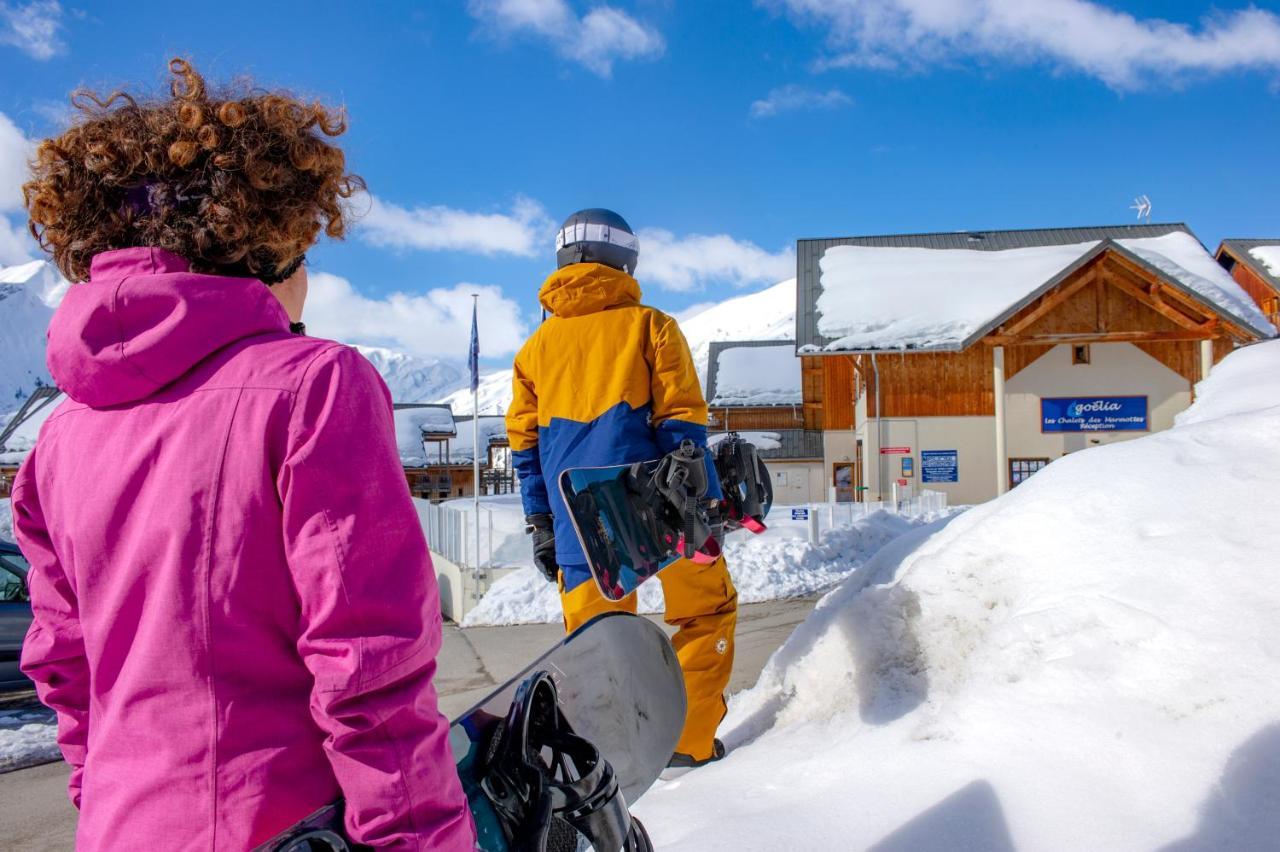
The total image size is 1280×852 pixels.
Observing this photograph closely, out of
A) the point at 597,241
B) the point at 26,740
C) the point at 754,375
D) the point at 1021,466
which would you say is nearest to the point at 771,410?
the point at 754,375

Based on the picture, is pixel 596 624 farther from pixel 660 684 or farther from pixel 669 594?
pixel 669 594

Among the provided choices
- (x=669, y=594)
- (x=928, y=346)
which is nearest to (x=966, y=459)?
(x=928, y=346)

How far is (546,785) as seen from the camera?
150cm

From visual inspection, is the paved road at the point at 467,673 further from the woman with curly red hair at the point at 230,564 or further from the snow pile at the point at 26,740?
the woman with curly red hair at the point at 230,564

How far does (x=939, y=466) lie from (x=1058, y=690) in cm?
2026

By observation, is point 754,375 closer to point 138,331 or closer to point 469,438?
point 469,438

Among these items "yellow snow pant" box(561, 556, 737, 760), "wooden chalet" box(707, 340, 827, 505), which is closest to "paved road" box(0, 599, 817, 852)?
"yellow snow pant" box(561, 556, 737, 760)

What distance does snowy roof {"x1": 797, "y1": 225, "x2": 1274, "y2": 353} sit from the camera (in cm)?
1962

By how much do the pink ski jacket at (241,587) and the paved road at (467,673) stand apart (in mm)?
3020

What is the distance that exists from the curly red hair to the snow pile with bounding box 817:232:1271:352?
64.8 feet

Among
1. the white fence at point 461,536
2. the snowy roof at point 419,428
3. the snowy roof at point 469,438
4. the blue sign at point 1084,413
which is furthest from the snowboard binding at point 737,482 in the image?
the snowy roof at point 469,438

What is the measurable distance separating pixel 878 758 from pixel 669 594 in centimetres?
111

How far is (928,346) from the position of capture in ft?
Result: 68.4

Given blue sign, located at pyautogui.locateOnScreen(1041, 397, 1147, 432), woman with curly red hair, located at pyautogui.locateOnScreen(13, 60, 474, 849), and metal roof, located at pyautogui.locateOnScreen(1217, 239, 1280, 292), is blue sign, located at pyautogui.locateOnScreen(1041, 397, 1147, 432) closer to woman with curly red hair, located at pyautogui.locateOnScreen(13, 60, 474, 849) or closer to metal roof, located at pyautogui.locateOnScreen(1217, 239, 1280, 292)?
metal roof, located at pyautogui.locateOnScreen(1217, 239, 1280, 292)
